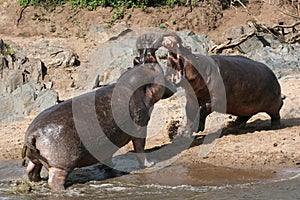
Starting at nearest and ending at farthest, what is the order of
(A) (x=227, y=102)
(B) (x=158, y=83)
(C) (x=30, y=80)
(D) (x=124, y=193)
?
(D) (x=124, y=193) → (B) (x=158, y=83) → (A) (x=227, y=102) → (C) (x=30, y=80)

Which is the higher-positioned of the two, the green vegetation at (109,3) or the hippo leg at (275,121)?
the green vegetation at (109,3)

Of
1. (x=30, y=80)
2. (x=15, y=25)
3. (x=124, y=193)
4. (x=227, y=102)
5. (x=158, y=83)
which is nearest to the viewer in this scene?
(x=124, y=193)

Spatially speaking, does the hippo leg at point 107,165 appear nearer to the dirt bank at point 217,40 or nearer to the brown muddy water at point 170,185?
the brown muddy water at point 170,185

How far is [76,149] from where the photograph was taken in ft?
22.1

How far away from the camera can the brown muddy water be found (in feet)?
20.4

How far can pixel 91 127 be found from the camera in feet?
22.8

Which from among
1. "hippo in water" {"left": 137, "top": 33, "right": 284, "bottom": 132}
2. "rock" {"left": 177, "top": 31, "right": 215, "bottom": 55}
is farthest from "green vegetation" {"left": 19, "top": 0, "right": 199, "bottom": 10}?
"hippo in water" {"left": 137, "top": 33, "right": 284, "bottom": 132}

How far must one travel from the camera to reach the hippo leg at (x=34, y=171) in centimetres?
698

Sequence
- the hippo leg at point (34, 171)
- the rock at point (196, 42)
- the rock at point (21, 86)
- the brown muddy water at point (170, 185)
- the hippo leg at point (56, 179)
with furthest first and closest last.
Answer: the rock at point (196, 42) < the rock at point (21, 86) < the hippo leg at point (34, 171) < the hippo leg at point (56, 179) < the brown muddy water at point (170, 185)

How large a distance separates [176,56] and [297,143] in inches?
80.2

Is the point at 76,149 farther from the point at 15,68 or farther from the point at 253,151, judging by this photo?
the point at 15,68

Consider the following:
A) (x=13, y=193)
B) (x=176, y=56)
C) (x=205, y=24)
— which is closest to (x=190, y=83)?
(x=176, y=56)

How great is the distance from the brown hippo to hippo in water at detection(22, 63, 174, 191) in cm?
37

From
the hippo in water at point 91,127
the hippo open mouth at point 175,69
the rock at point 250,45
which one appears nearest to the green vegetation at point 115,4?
the rock at point 250,45
